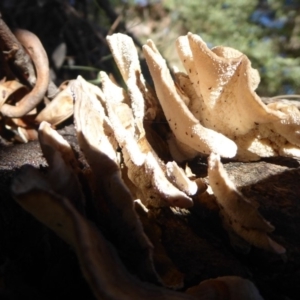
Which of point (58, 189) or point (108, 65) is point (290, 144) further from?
point (108, 65)

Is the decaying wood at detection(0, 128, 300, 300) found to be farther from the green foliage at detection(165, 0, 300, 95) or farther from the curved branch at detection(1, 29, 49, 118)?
the green foliage at detection(165, 0, 300, 95)

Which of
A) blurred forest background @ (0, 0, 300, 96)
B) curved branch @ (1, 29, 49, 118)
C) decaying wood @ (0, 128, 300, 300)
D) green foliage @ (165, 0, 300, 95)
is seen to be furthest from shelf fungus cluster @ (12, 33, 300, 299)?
green foliage @ (165, 0, 300, 95)

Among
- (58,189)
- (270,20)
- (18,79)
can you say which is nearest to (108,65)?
(18,79)

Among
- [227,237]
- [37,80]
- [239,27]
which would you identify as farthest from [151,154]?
[239,27]

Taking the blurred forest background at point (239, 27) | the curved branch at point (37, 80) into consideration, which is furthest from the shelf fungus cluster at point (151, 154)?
the blurred forest background at point (239, 27)

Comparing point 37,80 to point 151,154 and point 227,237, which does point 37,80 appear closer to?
point 151,154

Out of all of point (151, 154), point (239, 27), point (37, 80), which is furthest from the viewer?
point (239, 27)
